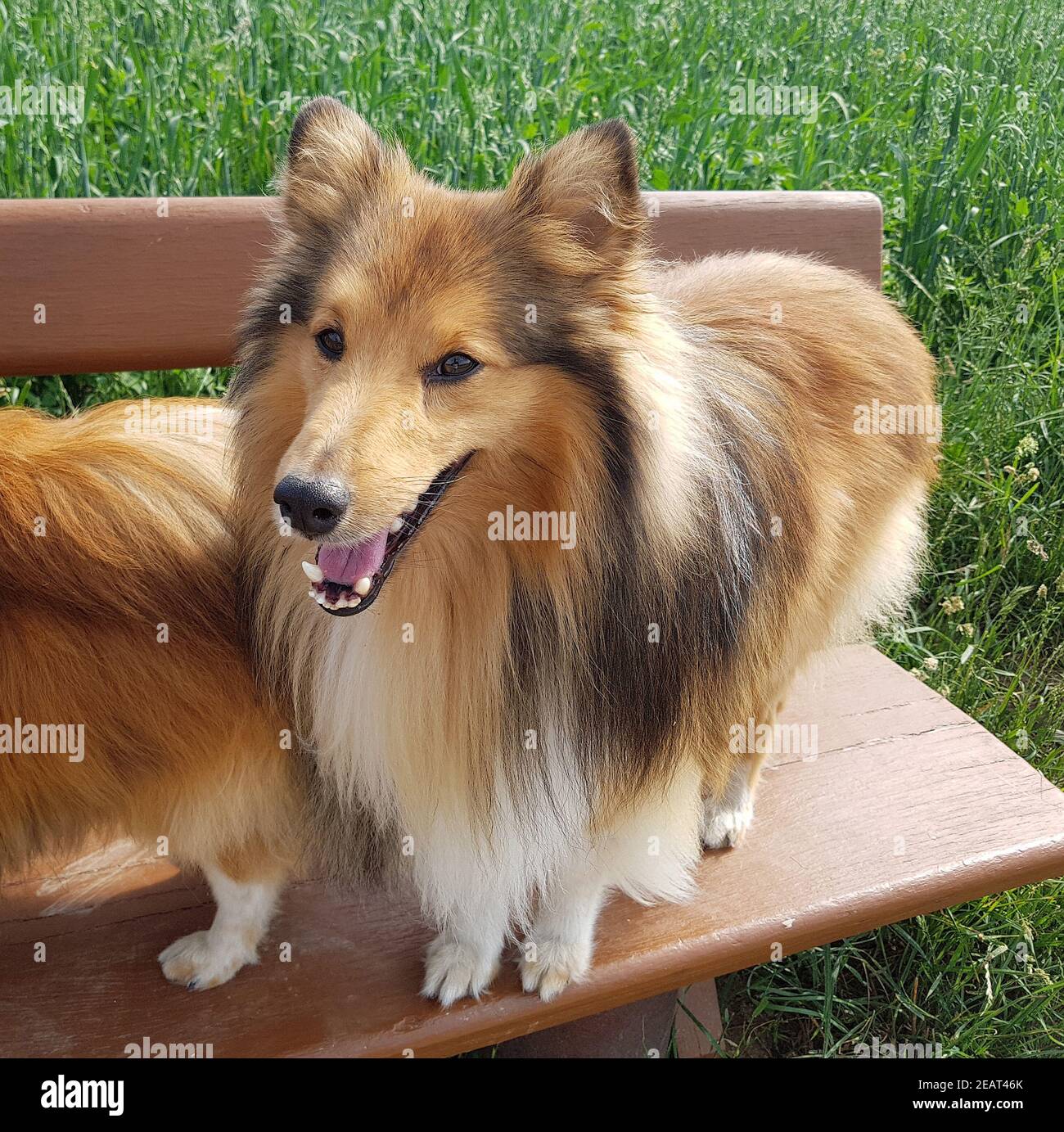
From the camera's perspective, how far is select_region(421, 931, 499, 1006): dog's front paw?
184cm

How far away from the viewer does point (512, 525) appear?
1.60 metres

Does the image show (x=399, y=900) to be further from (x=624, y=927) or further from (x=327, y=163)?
(x=327, y=163)

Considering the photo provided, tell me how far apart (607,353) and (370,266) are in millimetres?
345

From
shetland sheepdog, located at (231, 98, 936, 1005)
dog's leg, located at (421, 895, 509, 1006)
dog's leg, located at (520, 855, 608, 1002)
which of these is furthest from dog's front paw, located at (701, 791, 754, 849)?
dog's leg, located at (421, 895, 509, 1006)

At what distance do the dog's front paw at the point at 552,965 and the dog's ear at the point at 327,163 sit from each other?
1232 mm

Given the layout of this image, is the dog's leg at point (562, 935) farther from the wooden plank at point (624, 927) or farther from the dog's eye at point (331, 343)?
the dog's eye at point (331, 343)

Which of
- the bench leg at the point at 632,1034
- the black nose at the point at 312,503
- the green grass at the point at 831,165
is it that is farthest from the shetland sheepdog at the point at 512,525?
the green grass at the point at 831,165

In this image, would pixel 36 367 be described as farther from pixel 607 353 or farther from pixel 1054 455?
pixel 1054 455

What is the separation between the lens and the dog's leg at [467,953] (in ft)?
6.03

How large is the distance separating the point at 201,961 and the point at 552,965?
58 centimetres

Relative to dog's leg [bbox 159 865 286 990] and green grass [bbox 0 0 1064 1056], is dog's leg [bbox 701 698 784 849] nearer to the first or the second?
green grass [bbox 0 0 1064 1056]

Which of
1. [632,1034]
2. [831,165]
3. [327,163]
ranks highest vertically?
[327,163]

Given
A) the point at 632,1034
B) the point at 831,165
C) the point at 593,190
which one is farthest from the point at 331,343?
the point at 831,165

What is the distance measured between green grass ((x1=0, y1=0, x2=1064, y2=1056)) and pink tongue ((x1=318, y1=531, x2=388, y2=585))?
1.70 m
